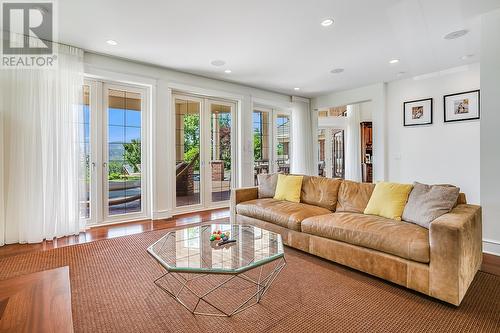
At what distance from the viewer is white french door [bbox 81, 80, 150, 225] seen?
4.11 meters

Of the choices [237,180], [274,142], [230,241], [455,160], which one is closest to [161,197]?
[237,180]

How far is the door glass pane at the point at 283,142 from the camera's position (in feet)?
22.0

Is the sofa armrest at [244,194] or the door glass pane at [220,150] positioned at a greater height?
the door glass pane at [220,150]

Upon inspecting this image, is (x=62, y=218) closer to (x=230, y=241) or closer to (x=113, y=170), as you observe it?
(x=113, y=170)

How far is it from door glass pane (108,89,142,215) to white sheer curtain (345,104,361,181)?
19.6ft

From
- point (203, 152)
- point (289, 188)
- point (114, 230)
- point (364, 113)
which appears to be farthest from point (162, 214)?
point (364, 113)

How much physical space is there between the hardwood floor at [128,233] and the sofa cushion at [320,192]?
158 cm

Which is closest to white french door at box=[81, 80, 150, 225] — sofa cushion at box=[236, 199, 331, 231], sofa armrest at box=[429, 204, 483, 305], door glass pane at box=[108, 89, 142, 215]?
door glass pane at box=[108, 89, 142, 215]

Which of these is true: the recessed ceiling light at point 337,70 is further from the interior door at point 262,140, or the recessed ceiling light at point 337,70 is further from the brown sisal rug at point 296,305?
the brown sisal rug at point 296,305

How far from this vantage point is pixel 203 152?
5.37 m

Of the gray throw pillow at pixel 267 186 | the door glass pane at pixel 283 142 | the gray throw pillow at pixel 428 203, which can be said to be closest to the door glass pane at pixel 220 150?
the door glass pane at pixel 283 142

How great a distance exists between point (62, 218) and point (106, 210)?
2.52ft

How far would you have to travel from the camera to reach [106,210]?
14.0ft

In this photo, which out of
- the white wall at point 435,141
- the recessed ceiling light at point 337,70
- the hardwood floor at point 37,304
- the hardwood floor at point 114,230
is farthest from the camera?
the recessed ceiling light at point 337,70
